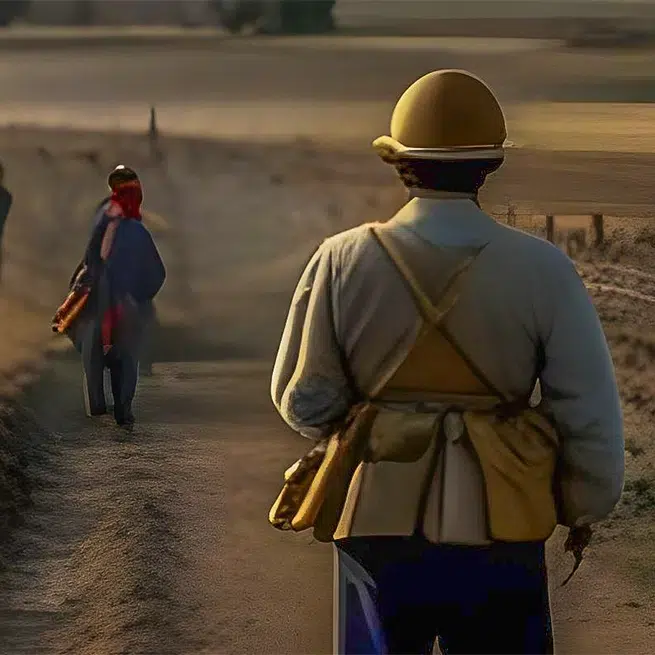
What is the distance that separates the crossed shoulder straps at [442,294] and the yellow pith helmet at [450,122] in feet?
0.36

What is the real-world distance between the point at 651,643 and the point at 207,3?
137cm

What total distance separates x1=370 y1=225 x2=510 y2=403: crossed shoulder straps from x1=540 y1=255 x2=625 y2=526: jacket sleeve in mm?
93

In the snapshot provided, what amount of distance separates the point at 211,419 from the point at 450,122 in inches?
36.1

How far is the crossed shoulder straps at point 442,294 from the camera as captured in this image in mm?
1202

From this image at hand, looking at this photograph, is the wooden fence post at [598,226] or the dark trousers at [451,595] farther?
the wooden fence post at [598,226]

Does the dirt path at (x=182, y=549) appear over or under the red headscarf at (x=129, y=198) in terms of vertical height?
under

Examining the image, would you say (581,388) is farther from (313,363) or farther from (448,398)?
(313,363)

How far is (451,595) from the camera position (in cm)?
130

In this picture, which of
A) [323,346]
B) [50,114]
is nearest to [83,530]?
[50,114]

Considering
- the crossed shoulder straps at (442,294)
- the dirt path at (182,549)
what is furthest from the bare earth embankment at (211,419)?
the crossed shoulder straps at (442,294)

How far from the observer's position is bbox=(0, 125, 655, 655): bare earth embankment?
189 centimetres

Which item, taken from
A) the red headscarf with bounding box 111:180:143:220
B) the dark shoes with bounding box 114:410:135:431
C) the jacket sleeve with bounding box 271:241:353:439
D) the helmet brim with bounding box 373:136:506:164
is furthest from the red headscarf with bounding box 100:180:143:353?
the helmet brim with bounding box 373:136:506:164

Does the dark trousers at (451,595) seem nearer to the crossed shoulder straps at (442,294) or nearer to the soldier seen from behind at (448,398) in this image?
the soldier seen from behind at (448,398)

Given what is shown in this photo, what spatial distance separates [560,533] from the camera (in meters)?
1.87
